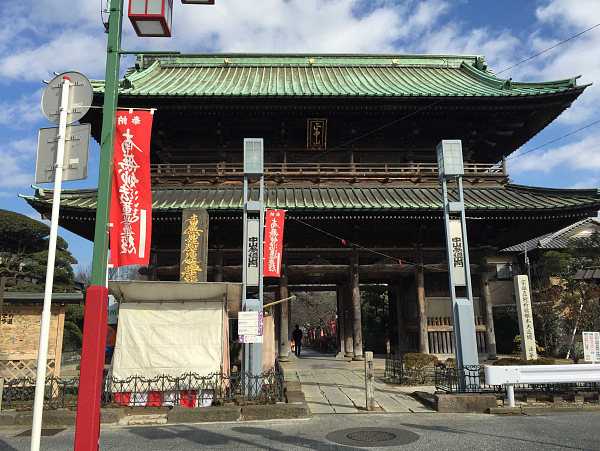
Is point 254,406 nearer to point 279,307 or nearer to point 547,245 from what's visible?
point 279,307

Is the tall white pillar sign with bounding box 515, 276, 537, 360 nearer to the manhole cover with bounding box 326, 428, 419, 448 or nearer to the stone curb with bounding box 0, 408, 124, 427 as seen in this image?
the manhole cover with bounding box 326, 428, 419, 448

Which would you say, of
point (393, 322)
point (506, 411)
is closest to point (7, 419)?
point (506, 411)

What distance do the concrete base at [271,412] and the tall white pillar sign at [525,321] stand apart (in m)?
9.39

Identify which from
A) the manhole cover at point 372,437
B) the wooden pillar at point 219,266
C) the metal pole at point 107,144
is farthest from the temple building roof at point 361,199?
the metal pole at point 107,144

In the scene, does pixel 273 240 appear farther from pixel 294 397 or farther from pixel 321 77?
pixel 321 77

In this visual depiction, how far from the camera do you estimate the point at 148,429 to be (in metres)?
7.39

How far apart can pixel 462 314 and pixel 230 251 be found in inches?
341

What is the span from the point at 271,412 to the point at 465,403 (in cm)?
384

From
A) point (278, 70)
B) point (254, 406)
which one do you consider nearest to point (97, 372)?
point (254, 406)

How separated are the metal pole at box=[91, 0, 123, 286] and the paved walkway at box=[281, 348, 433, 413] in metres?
5.57

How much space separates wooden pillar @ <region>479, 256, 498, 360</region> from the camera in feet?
49.6

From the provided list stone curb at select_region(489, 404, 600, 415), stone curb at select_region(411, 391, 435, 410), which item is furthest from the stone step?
stone curb at select_region(489, 404, 600, 415)

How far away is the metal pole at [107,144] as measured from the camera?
193 inches

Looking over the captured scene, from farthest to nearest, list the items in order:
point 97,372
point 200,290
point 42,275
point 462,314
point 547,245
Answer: point 547,245, point 42,275, point 462,314, point 200,290, point 97,372
